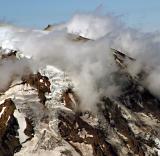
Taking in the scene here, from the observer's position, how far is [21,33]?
325 feet

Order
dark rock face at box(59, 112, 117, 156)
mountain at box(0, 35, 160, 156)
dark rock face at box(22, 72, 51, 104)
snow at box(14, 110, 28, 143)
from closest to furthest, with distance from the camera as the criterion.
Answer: mountain at box(0, 35, 160, 156)
dark rock face at box(59, 112, 117, 156)
snow at box(14, 110, 28, 143)
dark rock face at box(22, 72, 51, 104)

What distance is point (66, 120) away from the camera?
80.6 meters

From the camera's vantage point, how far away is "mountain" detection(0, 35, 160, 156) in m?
77.2

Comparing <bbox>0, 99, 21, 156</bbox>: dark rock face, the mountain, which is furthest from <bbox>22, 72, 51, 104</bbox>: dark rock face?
<bbox>0, 99, 21, 156</bbox>: dark rock face

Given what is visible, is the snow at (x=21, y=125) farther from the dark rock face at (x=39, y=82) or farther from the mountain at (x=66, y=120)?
the dark rock face at (x=39, y=82)

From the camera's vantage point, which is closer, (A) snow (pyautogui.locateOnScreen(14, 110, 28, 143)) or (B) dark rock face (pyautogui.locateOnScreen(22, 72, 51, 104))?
(A) snow (pyautogui.locateOnScreen(14, 110, 28, 143))

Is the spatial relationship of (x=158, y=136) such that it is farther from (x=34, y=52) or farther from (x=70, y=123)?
(x=34, y=52)

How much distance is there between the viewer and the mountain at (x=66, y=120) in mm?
77250

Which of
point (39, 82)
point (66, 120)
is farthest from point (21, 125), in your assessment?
point (39, 82)

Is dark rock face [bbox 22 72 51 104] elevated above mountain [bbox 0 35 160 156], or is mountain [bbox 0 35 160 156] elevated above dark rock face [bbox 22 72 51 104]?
dark rock face [bbox 22 72 51 104]

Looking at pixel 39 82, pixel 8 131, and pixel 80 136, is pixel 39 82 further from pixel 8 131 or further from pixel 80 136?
pixel 80 136

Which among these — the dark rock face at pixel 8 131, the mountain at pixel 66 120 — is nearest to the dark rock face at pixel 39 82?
the mountain at pixel 66 120

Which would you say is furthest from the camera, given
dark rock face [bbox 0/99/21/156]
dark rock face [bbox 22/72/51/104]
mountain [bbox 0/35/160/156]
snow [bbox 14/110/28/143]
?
dark rock face [bbox 22/72/51/104]

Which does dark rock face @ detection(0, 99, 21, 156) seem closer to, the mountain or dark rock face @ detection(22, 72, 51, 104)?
the mountain
